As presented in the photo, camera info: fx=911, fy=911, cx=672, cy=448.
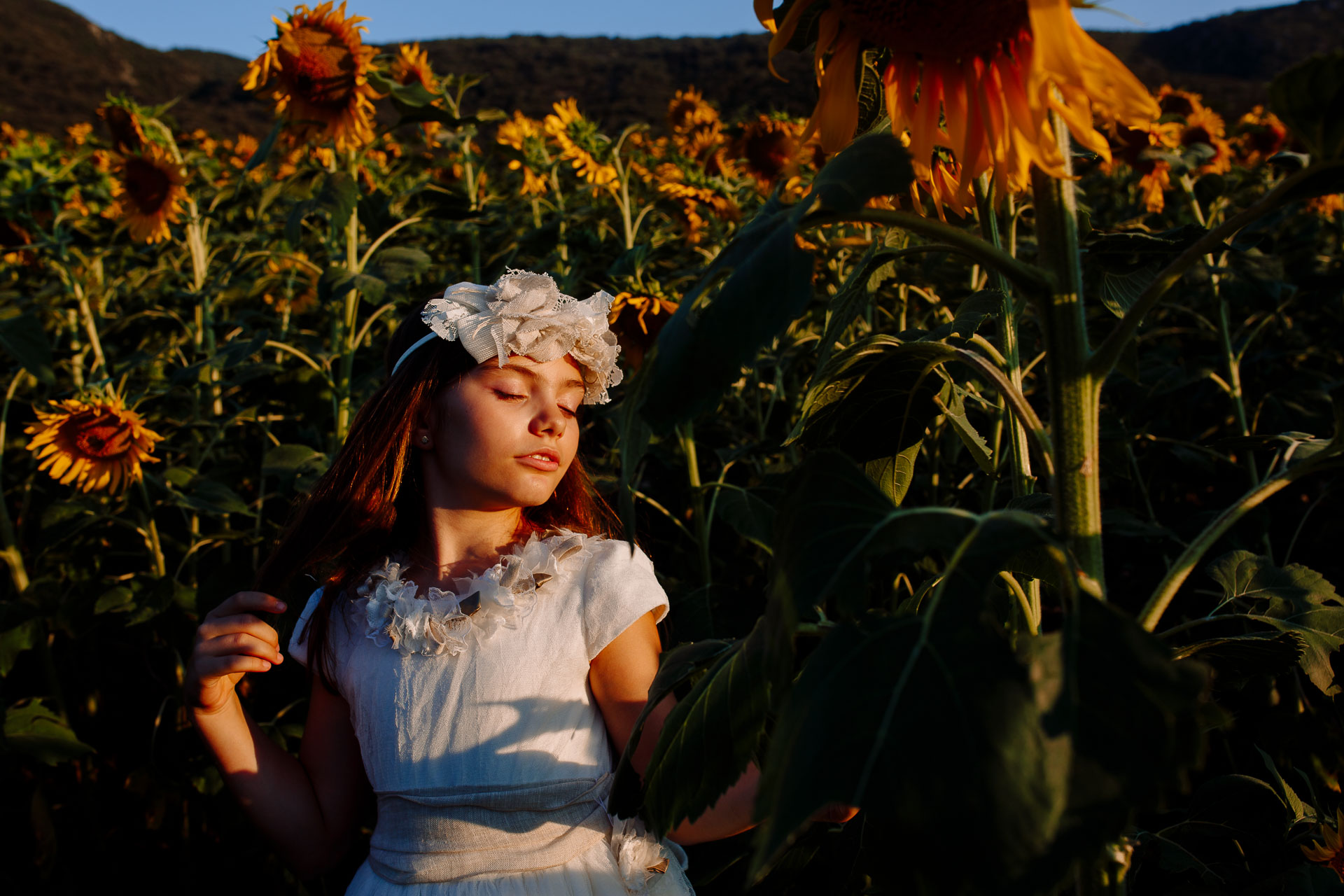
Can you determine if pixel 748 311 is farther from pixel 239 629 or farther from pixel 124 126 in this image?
pixel 124 126

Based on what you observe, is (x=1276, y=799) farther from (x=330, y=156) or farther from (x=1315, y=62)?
(x=330, y=156)

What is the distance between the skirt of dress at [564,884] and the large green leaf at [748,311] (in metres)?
0.87

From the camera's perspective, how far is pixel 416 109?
85.5 inches

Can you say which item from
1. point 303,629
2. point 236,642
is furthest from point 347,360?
point 236,642

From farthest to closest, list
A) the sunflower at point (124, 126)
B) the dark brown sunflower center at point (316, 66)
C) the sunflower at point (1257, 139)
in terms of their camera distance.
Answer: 1. the sunflower at point (1257, 139)
2. the sunflower at point (124, 126)
3. the dark brown sunflower center at point (316, 66)

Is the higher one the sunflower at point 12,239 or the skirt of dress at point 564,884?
the sunflower at point 12,239

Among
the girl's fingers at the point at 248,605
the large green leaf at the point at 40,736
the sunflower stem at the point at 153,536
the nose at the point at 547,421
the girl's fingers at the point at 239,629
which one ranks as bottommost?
the large green leaf at the point at 40,736

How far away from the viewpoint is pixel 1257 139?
14.1 feet

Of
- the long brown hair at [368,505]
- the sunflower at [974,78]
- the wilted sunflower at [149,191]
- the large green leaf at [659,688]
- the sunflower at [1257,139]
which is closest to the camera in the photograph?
the sunflower at [974,78]

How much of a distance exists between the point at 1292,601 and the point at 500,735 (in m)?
0.94

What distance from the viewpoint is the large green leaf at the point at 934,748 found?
0.43 meters

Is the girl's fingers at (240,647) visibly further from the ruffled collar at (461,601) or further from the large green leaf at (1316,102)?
the large green leaf at (1316,102)

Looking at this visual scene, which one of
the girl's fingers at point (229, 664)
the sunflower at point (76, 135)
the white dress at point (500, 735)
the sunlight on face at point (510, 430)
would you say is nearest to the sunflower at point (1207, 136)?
the sunlight on face at point (510, 430)

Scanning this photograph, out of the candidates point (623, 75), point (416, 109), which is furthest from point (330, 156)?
point (623, 75)
